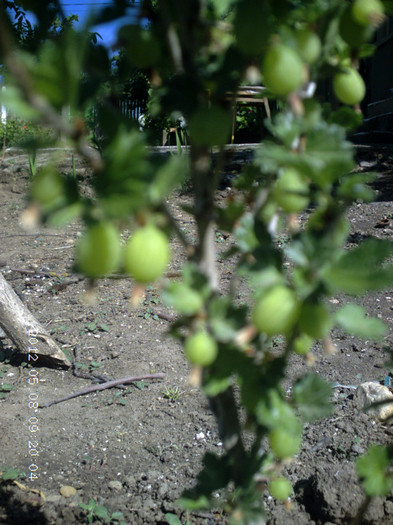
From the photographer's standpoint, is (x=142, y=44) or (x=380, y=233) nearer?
(x=142, y=44)

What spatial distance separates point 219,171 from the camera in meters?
0.73

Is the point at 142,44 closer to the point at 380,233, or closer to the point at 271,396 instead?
the point at 271,396

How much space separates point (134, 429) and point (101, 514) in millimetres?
571

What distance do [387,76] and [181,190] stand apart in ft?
14.1

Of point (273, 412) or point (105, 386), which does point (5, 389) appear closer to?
point (105, 386)

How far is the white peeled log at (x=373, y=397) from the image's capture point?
203 cm

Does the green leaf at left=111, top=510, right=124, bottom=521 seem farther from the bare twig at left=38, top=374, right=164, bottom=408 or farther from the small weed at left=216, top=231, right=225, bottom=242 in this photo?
the small weed at left=216, top=231, right=225, bottom=242

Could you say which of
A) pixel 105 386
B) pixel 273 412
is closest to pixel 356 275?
pixel 273 412

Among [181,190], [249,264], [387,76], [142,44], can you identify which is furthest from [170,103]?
[387,76]

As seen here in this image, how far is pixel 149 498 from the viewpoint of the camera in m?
1.69

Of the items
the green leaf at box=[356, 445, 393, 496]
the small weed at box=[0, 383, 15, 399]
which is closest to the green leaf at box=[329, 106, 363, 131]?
the green leaf at box=[356, 445, 393, 496]

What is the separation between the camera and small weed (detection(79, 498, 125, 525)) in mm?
1549

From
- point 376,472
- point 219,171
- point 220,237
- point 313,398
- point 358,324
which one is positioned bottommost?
point 220,237

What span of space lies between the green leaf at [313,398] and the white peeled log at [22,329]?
1.96 m
